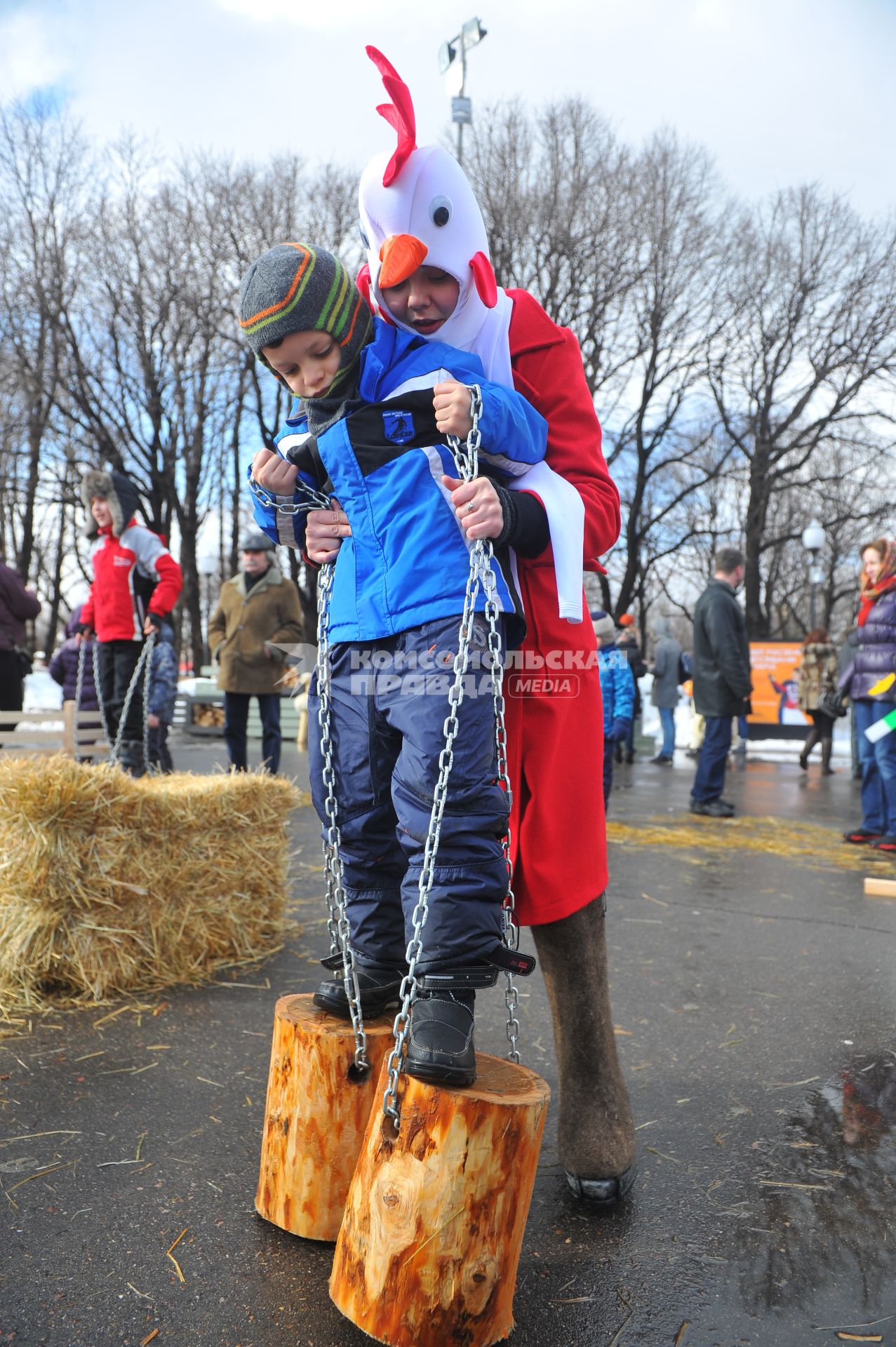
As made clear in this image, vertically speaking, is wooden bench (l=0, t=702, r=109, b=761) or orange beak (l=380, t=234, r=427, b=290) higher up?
orange beak (l=380, t=234, r=427, b=290)

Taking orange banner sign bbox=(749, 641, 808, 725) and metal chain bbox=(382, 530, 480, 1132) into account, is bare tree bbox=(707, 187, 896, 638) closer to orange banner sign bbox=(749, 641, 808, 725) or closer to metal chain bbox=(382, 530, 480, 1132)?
orange banner sign bbox=(749, 641, 808, 725)

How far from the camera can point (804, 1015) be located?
3465mm

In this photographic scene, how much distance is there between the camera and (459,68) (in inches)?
475

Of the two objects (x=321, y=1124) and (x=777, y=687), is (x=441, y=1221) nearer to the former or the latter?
(x=321, y=1124)

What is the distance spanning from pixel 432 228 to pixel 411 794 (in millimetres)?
1175

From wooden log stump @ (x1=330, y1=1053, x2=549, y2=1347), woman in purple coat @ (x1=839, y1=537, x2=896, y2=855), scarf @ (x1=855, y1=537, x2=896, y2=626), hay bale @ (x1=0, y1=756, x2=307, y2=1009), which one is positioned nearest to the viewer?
wooden log stump @ (x1=330, y1=1053, x2=549, y2=1347)

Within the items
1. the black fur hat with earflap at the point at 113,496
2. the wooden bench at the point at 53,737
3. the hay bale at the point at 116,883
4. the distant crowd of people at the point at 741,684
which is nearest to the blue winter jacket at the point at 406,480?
the hay bale at the point at 116,883

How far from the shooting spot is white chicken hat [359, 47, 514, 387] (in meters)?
2.07

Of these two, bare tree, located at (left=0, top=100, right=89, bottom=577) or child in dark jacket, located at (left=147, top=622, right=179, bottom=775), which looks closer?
child in dark jacket, located at (left=147, top=622, right=179, bottom=775)

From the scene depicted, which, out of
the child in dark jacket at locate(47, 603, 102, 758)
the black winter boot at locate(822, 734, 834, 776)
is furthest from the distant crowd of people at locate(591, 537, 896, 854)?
the child in dark jacket at locate(47, 603, 102, 758)

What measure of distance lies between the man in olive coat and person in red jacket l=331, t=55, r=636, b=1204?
18.9ft

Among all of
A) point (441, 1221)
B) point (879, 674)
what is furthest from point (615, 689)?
point (441, 1221)

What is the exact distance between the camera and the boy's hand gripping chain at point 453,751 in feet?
5.81

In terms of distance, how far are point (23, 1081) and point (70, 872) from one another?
0.93m
